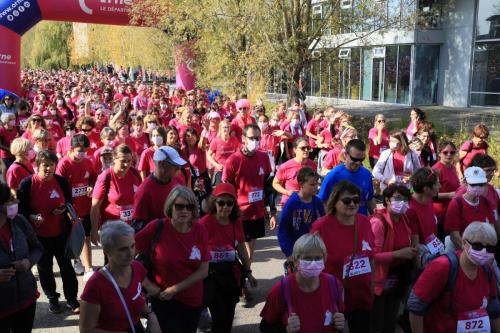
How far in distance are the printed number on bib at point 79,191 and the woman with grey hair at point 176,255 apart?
2.72 metres

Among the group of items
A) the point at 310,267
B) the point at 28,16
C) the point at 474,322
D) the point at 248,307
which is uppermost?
the point at 28,16

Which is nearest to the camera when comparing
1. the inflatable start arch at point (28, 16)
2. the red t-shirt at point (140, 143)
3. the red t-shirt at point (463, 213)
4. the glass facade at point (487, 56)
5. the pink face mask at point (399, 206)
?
the pink face mask at point (399, 206)

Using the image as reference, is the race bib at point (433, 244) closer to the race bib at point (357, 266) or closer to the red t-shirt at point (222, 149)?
the race bib at point (357, 266)

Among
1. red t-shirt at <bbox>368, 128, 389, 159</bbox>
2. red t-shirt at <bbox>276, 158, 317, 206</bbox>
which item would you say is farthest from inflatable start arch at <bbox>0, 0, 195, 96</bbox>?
red t-shirt at <bbox>276, 158, 317, 206</bbox>

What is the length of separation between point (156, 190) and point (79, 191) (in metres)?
2.17

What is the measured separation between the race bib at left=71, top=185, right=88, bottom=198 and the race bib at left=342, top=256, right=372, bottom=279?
3.64 metres

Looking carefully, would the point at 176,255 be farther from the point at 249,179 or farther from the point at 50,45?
the point at 50,45

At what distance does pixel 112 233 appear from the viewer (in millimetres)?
2941

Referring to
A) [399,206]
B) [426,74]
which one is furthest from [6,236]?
[426,74]

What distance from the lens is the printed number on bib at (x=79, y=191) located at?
5.95 m

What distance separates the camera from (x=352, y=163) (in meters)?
5.11

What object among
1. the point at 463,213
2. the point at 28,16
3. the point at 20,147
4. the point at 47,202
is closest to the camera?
the point at 463,213

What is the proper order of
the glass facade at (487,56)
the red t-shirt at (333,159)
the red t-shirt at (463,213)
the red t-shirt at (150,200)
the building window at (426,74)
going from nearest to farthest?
the red t-shirt at (150,200) < the red t-shirt at (463,213) < the red t-shirt at (333,159) < the glass facade at (487,56) < the building window at (426,74)

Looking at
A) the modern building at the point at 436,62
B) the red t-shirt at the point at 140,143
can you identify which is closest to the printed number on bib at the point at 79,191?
the red t-shirt at the point at 140,143
